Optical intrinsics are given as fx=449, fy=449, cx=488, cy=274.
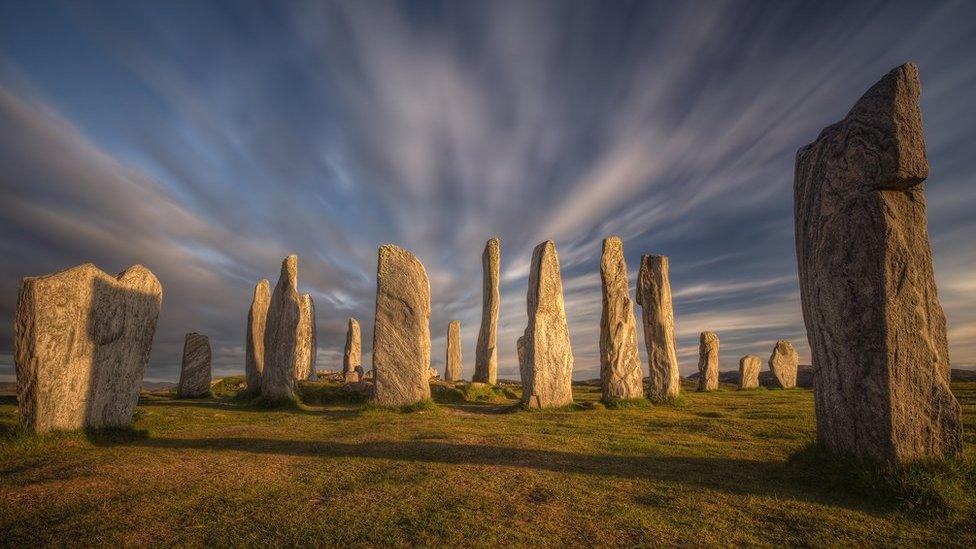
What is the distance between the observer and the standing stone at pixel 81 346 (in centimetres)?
770

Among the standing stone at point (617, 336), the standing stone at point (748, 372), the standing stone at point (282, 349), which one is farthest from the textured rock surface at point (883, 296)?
the standing stone at point (748, 372)

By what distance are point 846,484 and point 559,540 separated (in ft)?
11.7

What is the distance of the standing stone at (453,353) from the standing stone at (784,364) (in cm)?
1737

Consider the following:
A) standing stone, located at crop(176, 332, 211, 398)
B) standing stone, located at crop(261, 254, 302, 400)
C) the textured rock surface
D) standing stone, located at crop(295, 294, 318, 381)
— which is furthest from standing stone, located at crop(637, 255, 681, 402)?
standing stone, located at crop(295, 294, 318, 381)

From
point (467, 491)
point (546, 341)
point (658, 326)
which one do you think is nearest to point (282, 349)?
point (546, 341)

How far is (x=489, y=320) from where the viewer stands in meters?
22.2

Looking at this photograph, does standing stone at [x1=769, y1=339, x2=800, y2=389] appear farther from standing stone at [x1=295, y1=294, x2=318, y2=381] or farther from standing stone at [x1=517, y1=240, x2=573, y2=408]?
standing stone at [x1=295, y1=294, x2=318, y2=381]

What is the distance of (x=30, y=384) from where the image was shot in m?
7.66

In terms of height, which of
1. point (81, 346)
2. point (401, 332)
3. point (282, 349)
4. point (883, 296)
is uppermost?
point (883, 296)

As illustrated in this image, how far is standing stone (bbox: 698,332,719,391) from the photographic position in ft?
73.3

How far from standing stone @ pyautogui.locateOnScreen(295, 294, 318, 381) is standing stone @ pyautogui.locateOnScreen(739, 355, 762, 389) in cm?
2374

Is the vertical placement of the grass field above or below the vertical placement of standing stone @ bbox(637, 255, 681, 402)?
below

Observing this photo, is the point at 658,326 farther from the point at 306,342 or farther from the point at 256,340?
the point at 306,342

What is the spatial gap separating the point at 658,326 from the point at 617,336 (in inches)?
87.0
